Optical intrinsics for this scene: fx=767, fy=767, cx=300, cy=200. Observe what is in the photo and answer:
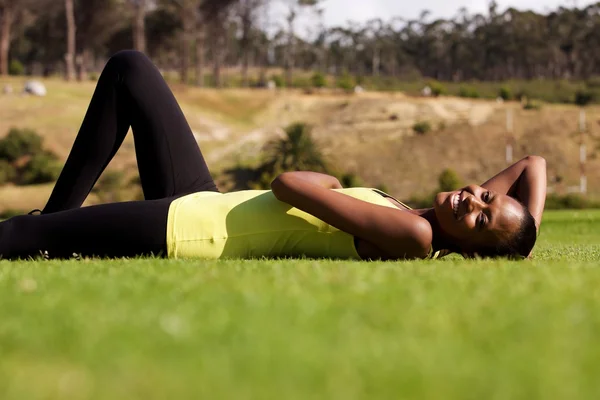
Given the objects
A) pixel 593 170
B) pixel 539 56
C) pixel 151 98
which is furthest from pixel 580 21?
pixel 151 98

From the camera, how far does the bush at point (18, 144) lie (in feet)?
120

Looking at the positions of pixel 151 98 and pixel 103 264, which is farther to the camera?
pixel 151 98

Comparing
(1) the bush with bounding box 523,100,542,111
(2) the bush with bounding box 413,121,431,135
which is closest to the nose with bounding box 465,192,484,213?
(2) the bush with bounding box 413,121,431,135

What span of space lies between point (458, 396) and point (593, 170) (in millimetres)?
39951

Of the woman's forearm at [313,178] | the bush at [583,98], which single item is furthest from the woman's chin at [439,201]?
the bush at [583,98]

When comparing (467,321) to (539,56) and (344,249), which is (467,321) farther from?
(539,56)

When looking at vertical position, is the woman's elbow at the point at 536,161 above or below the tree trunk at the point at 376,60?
above

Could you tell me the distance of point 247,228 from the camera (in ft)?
16.3

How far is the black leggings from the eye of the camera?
4.96 m

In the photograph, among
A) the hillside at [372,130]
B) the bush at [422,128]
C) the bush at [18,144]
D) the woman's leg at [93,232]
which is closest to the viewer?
the woman's leg at [93,232]

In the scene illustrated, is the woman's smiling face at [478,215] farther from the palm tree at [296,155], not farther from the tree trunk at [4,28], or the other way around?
the tree trunk at [4,28]

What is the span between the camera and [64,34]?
207 feet

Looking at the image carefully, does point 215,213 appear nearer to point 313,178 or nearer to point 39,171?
point 313,178

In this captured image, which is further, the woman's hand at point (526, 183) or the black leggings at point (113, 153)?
the woman's hand at point (526, 183)
